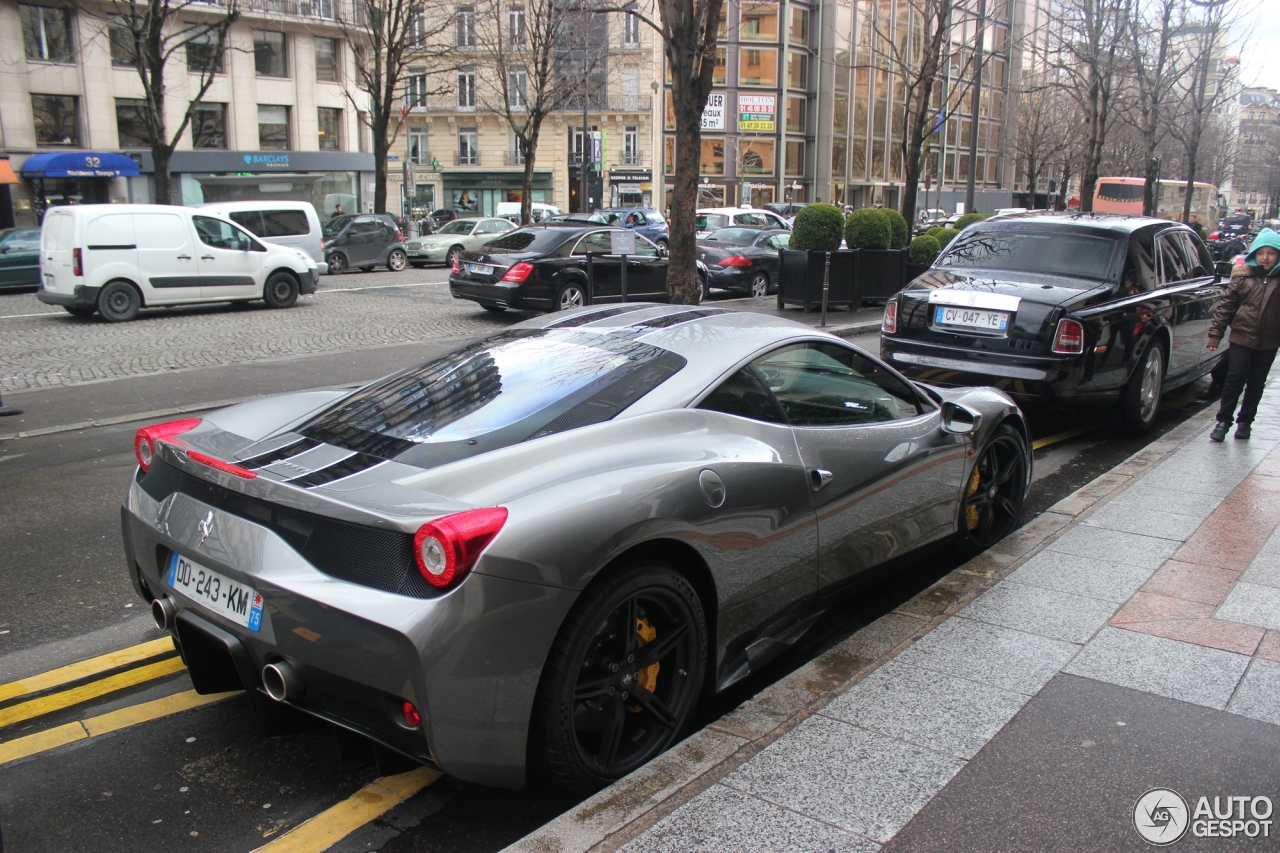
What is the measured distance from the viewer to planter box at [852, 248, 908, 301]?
17.6 meters

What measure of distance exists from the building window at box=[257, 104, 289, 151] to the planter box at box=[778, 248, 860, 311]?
31.3 meters

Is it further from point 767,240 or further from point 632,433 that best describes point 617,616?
point 767,240

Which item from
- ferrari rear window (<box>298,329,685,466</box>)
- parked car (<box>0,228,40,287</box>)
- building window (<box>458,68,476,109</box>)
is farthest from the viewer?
building window (<box>458,68,476,109</box>)

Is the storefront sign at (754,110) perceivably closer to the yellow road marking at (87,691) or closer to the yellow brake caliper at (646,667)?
the yellow road marking at (87,691)

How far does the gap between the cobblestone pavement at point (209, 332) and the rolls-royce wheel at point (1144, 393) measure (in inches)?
355

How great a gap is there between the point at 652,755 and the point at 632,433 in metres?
1.02

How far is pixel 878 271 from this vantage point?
18.0m

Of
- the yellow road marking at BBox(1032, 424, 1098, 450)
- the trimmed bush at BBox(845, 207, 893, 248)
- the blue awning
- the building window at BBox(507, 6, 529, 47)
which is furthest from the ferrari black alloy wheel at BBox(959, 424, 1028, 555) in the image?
the building window at BBox(507, 6, 529, 47)

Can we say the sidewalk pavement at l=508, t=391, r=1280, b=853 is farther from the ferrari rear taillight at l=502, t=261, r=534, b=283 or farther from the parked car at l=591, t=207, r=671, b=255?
the parked car at l=591, t=207, r=671, b=255

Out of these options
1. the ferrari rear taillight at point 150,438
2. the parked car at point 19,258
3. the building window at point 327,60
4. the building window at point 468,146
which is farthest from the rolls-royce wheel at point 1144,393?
the building window at point 468,146

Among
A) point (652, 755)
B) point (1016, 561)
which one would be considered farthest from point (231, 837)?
point (1016, 561)

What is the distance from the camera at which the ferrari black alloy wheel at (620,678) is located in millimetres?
2805

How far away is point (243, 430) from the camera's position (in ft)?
12.0

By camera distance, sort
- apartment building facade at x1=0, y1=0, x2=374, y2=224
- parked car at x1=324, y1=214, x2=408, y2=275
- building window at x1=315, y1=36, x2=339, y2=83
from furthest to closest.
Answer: building window at x1=315, y1=36, x2=339, y2=83 → apartment building facade at x1=0, y1=0, x2=374, y2=224 → parked car at x1=324, y1=214, x2=408, y2=275
